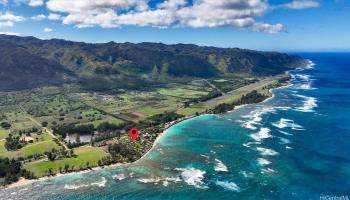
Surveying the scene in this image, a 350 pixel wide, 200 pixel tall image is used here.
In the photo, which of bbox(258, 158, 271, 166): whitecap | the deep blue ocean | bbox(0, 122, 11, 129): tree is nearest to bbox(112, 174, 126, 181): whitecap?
the deep blue ocean

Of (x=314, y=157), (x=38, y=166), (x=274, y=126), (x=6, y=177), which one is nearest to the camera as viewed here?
(x=6, y=177)

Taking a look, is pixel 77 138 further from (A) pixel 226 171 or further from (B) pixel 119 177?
(A) pixel 226 171

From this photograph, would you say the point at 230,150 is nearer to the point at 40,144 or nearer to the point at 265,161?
the point at 265,161

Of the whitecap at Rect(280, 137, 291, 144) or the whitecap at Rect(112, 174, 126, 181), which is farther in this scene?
the whitecap at Rect(280, 137, 291, 144)

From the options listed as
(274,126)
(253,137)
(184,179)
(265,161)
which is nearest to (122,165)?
(184,179)

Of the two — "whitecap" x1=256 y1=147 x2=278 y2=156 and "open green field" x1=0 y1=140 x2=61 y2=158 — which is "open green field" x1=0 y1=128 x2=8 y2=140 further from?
"whitecap" x1=256 y1=147 x2=278 y2=156

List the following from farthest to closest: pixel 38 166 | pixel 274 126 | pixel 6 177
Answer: pixel 274 126 < pixel 38 166 < pixel 6 177

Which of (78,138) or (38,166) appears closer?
(38,166)

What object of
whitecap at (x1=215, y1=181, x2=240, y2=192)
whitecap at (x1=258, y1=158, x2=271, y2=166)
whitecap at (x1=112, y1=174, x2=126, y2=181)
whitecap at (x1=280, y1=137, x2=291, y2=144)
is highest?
whitecap at (x1=280, y1=137, x2=291, y2=144)
